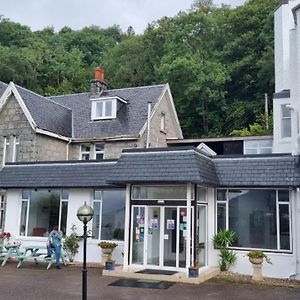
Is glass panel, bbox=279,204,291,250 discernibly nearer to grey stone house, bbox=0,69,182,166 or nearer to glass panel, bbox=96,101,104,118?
grey stone house, bbox=0,69,182,166

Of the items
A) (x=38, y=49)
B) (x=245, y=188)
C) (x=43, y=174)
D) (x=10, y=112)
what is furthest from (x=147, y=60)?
(x=245, y=188)

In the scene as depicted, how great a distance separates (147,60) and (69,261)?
3115 cm

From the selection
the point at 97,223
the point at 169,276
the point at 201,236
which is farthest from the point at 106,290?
the point at 97,223

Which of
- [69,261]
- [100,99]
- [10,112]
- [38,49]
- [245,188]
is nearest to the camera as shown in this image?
[245,188]

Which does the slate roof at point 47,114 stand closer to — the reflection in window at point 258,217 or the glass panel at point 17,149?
the glass panel at point 17,149

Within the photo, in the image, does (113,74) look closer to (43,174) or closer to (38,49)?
(38,49)

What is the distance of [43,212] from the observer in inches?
754

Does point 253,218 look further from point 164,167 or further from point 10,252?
point 10,252

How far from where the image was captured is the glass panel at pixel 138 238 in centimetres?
1525

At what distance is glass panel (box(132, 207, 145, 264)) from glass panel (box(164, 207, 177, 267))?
892 millimetres

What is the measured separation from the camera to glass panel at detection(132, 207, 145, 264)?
15.2 m

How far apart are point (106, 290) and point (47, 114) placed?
14.5m

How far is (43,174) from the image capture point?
744 inches

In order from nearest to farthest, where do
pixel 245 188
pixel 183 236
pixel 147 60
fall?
1. pixel 183 236
2. pixel 245 188
3. pixel 147 60
